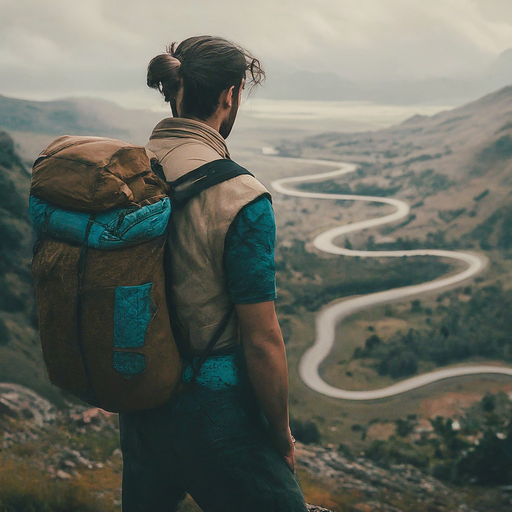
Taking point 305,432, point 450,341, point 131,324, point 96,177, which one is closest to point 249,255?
point 131,324

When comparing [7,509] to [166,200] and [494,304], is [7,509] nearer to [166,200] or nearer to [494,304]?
[166,200]

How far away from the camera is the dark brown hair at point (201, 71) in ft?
7.12

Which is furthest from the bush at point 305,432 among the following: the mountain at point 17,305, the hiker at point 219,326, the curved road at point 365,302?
the hiker at point 219,326

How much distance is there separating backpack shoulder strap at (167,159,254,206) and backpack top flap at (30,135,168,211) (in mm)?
57

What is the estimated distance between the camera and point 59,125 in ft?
324

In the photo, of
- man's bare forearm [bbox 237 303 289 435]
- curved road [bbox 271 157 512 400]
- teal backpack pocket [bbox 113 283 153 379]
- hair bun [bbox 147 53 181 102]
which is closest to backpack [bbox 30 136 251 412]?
teal backpack pocket [bbox 113 283 153 379]

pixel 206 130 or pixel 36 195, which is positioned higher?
pixel 206 130

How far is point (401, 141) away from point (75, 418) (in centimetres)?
12796

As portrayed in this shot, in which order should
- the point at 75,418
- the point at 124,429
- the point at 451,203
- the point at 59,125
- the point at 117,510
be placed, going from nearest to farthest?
the point at 124,429
the point at 117,510
the point at 75,418
the point at 451,203
the point at 59,125

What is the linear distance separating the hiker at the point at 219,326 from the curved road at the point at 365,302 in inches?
1361

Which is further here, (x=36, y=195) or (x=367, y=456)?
(x=367, y=456)

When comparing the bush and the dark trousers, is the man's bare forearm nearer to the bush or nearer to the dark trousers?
the dark trousers

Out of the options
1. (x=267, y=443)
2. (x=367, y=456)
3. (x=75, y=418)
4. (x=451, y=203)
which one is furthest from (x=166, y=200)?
(x=451, y=203)

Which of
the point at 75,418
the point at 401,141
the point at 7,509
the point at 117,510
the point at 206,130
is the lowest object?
the point at 75,418
